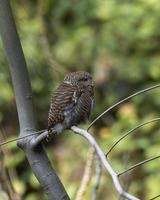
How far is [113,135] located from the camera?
467 centimetres

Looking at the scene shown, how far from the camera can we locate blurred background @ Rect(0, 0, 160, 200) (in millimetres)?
4758

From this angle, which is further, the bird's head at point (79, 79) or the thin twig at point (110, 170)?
the bird's head at point (79, 79)

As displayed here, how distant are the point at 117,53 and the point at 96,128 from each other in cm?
67

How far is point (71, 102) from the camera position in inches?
85.3

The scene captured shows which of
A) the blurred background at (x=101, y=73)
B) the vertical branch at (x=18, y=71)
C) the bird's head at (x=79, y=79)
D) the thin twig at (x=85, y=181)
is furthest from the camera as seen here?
the blurred background at (x=101, y=73)

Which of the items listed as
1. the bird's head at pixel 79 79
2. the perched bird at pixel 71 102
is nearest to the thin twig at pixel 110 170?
the perched bird at pixel 71 102

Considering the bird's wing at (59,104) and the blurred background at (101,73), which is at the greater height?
the bird's wing at (59,104)

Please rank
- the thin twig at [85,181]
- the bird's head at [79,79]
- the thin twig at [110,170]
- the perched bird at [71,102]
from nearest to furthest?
the thin twig at [110,170], the thin twig at [85,181], the perched bird at [71,102], the bird's head at [79,79]

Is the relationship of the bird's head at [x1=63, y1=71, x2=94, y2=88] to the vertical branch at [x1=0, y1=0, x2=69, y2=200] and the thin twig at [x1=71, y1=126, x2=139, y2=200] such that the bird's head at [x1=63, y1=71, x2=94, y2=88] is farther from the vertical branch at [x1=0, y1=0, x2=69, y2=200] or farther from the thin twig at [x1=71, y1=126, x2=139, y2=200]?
the thin twig at [x1=71, y1=126, x2=139, y2=200]

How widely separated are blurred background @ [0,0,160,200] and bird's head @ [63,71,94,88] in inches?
86.4

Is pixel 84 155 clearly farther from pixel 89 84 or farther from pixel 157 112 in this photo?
pixel 89 84

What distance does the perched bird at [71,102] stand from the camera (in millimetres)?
2057

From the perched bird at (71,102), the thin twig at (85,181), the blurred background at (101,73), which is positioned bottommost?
the blurred background at (101,73)

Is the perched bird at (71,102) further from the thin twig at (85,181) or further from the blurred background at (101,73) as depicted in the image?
the blurred background at (101,73)
